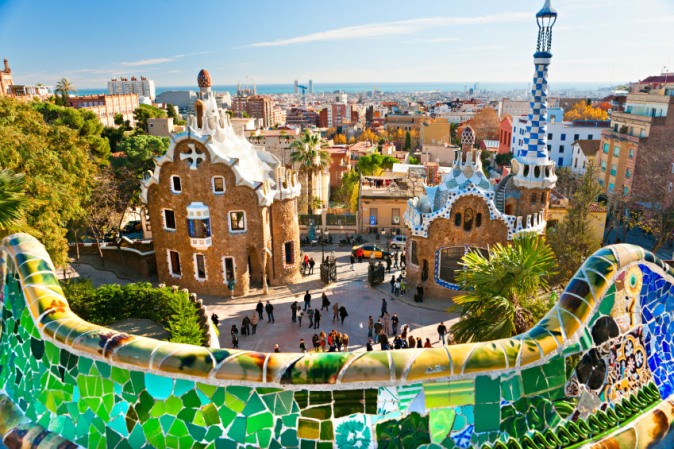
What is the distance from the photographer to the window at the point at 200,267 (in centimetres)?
2512

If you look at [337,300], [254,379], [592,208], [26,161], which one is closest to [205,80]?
[26,161]

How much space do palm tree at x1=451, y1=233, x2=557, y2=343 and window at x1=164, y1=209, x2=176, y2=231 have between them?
17436 millimetres

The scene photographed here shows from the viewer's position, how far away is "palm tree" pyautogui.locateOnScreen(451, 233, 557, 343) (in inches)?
446

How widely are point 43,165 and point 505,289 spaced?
18.3 metres

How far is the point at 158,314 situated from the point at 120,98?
321 ft

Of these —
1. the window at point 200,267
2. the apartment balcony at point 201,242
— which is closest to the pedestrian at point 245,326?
the apartment balcony at point 201,242

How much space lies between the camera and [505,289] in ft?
37.7

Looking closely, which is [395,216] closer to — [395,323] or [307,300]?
[307,300]

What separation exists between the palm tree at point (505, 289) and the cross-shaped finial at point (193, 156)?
617 inches

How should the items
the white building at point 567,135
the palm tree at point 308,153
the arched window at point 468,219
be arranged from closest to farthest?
the arched window at point 468,219
the palm tree at point 308,153
the white building at point 567,135

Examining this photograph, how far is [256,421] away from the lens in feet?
16.8

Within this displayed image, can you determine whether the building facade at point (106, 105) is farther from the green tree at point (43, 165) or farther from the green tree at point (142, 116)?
the green tree at point (43, 165)

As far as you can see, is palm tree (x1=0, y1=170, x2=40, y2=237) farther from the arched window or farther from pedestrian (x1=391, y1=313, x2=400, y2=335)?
the arched window

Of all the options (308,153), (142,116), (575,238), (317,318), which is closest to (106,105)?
(142,116)
